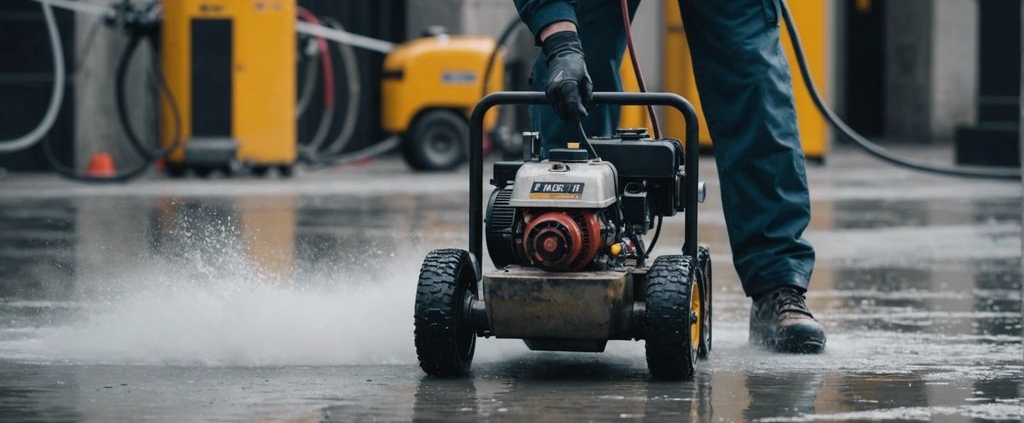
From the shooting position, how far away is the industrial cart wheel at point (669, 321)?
161 inches

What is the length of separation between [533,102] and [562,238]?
1.23 feet

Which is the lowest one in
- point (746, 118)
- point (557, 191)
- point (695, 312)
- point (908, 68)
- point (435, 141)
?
point (695, 312)

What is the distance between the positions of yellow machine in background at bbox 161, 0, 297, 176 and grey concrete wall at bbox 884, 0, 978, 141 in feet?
26.0

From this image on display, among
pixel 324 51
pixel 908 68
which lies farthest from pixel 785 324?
pixel 908 68

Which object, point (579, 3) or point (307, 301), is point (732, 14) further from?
point (307, 301)

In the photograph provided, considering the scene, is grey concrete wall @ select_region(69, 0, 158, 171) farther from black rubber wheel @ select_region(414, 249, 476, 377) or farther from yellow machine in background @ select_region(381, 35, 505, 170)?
black rubber wheel @ select_region(414, 249, 476, 377)

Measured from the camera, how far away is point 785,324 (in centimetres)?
476

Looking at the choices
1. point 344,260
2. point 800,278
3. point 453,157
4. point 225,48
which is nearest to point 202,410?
point 800,278

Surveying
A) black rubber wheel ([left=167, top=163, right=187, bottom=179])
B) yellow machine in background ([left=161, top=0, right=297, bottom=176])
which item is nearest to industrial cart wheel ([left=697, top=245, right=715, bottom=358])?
yellow machine in background ([left=161, top=0, right=297, bottom=176])

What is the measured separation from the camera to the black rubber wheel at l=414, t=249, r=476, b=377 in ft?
13.6

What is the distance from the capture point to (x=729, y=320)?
5445mm

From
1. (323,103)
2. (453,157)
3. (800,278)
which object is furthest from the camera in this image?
(323,103)

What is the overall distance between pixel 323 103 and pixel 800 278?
398 inches

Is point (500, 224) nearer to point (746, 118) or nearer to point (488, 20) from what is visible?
point (746, 118)
